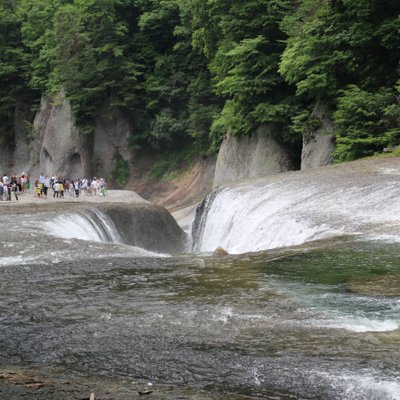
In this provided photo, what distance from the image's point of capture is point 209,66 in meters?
40.2

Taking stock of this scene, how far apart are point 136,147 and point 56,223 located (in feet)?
93.5

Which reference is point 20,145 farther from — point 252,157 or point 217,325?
point 217,325

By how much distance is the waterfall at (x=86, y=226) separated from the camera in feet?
65.8

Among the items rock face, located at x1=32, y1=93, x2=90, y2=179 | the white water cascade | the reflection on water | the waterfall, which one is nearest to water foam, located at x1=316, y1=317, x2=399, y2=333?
A: the reflection on water

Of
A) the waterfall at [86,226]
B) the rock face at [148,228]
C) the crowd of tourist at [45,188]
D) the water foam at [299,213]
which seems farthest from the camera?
the crowd of tourist at [45,188]

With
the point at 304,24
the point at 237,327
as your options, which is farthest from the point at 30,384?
the point at 304,24

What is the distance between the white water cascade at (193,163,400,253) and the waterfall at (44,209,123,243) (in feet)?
12.9

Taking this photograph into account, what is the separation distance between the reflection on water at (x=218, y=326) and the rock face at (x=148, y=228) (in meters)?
14.8

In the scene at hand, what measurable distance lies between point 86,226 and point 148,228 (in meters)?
5.69

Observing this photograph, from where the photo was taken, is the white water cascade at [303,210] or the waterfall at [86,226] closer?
the white water cascade at [303,210]

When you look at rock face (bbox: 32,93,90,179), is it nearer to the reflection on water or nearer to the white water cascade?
the white water cascade

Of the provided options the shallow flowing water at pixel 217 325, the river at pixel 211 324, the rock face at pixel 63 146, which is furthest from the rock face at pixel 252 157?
the shallow flowing water at pixel 217 325

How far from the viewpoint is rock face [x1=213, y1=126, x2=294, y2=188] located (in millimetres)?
32281

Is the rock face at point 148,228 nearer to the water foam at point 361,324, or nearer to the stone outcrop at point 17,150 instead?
the water foam at point 361,324
